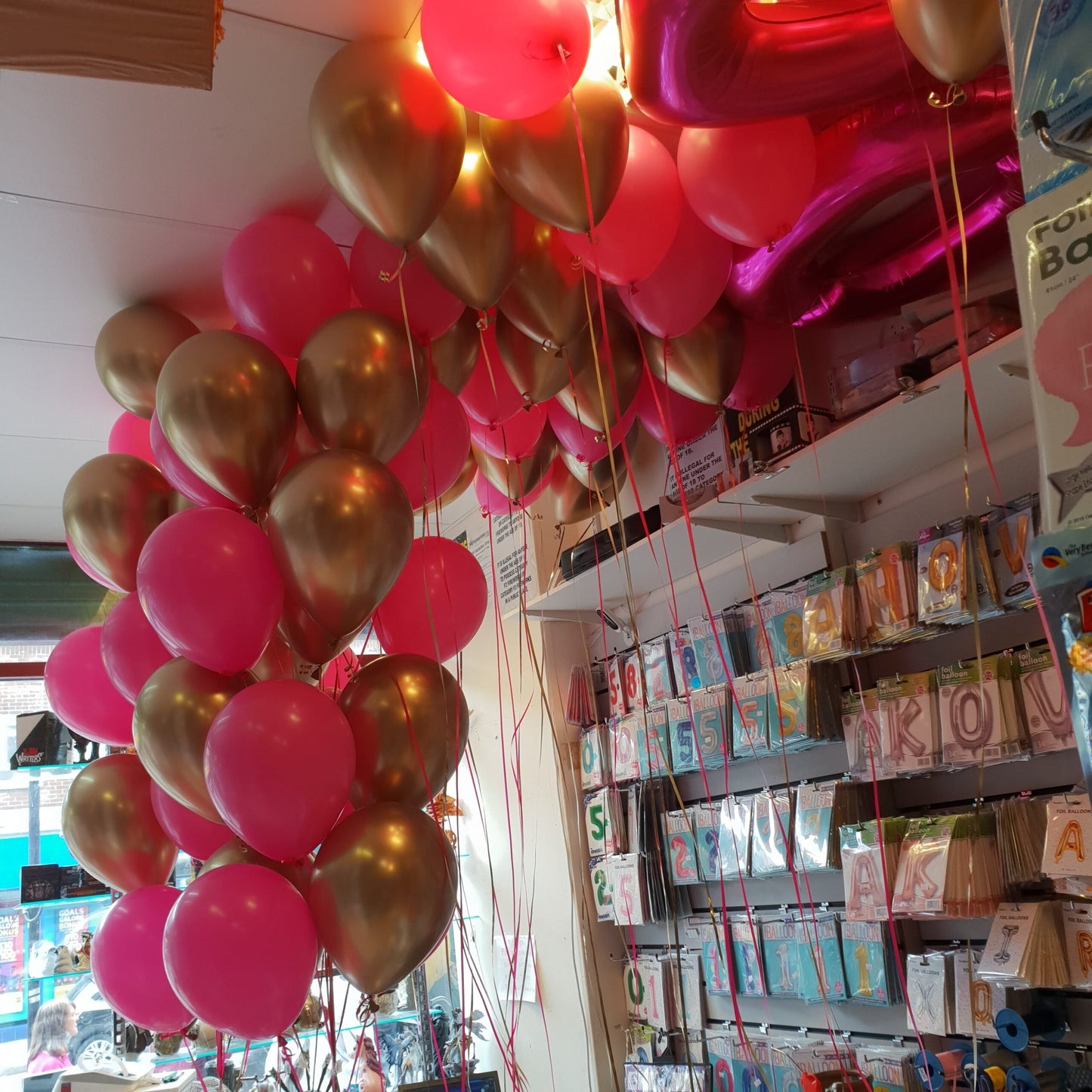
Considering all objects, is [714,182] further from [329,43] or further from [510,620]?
[510,620]

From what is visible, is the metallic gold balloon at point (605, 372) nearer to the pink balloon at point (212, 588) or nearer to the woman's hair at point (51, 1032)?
the pink balloon at point (212, 588)

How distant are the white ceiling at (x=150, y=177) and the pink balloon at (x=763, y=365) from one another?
867 millimetres

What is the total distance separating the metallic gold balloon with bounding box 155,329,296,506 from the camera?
5.59 feet

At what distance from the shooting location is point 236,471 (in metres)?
1.72

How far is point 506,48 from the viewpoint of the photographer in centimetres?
142

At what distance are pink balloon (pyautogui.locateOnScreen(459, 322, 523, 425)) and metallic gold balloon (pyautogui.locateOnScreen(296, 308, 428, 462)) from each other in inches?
14.3

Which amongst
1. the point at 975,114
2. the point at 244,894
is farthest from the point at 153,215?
the point at 975,114

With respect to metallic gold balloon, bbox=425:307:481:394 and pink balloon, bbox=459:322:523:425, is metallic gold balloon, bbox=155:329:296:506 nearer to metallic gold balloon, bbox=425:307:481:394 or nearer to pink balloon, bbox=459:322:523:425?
metallic gold balloon, bbox=425:307:481:394

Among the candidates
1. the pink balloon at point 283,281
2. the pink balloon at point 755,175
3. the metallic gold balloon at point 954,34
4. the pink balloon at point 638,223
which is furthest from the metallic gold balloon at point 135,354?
the metallic gold balloon at point 954,34

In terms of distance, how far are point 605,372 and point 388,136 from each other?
71cm

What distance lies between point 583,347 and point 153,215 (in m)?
0.88

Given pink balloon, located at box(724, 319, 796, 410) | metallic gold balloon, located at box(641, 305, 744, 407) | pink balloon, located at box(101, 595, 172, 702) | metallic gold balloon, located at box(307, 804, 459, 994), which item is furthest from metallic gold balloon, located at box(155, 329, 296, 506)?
pink balloon, located at box(724, 319, 796, 410)

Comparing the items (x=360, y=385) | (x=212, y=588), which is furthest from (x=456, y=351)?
(x=212, y=588)

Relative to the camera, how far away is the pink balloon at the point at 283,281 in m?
1.89
